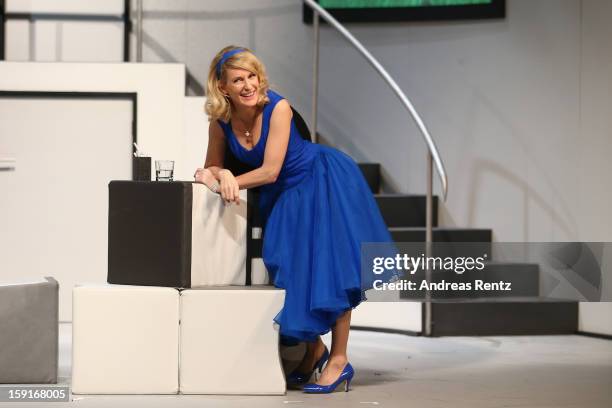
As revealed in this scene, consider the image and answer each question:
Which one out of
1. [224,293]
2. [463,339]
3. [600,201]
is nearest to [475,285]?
[463,339]

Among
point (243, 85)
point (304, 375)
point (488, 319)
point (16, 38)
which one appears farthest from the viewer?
point (16, 38)

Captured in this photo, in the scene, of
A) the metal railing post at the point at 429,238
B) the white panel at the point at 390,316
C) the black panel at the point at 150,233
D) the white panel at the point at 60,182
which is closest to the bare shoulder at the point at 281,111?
the black panel at the point at 150,233

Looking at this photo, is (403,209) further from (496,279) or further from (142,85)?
(142,85)

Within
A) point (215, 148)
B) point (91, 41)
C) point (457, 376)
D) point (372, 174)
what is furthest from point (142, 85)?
point (457, 376)

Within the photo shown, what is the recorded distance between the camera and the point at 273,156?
3217 millimetres

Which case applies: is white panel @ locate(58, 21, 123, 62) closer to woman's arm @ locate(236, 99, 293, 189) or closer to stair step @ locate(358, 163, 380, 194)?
stair step @ locate(358, 163, 380, 194)

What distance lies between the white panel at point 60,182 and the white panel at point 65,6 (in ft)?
2.26

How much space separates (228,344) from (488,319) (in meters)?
2.24

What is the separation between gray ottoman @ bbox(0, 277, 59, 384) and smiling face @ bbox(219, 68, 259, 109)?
0.86 metres

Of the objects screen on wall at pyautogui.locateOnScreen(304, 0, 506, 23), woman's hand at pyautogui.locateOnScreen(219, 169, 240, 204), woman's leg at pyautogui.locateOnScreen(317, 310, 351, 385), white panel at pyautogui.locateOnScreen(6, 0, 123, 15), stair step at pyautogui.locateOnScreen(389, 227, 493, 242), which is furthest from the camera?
white panel at pyautogui.locateOnScreen(6, 0, 123, 15)

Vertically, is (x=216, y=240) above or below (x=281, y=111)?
below

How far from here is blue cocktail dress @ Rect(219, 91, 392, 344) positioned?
10.4 ft

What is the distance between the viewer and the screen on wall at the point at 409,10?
596cm

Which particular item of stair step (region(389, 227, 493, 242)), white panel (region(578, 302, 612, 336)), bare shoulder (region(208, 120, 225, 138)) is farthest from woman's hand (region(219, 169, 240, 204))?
white panel (region(578, 302, 612, 336))
